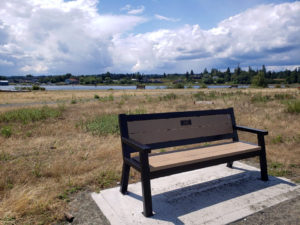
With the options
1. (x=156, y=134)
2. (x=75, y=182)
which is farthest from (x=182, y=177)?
(x=75, y=182)

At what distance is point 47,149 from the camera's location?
568 centimetres

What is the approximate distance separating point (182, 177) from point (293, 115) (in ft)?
24.3

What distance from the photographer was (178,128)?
3.70 m

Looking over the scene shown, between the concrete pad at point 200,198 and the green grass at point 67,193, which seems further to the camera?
the green grass at point 67,193

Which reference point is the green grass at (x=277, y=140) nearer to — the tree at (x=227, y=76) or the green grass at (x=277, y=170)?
the green grass at (x=277, y=170)

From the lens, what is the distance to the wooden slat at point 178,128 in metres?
3.36

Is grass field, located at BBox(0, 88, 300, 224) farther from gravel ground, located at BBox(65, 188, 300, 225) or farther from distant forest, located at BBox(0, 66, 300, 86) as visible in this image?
distant forest, located at BBox(0, 66, 300, 86)

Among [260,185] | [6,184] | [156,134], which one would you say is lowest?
[260,185]

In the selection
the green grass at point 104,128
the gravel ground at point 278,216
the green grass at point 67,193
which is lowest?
the gravel ground at point 278,216

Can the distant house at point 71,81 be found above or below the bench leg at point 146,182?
above

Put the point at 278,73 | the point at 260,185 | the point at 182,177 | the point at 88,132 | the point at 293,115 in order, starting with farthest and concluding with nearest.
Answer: the point at 278,73 → the point at 293,115 → the point at 88,132 → the point at 182,177 → the point at 260,185

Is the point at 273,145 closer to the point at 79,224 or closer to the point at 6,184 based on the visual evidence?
the point at 79,224

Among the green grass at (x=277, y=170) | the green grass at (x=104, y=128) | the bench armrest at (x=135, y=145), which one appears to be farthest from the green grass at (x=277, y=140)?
the bench armrest at (x=135, y=145)

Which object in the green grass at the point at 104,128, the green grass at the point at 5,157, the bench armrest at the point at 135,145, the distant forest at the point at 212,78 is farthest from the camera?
the distant forest at the point at 212,78
